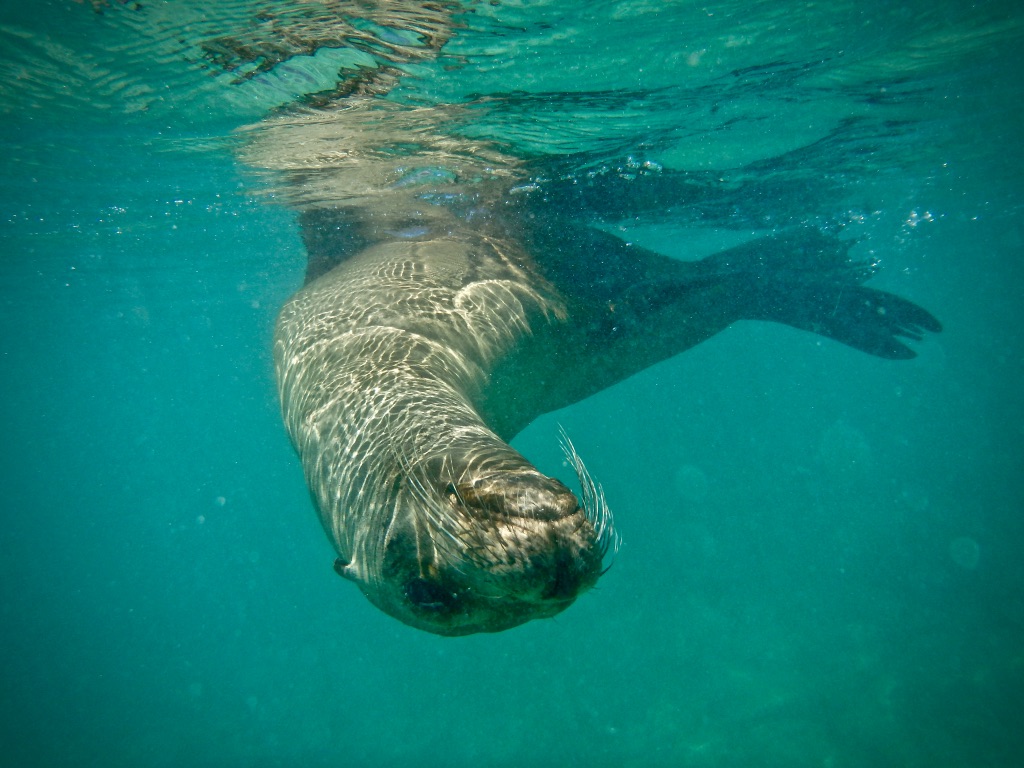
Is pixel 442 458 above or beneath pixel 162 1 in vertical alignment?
beneath

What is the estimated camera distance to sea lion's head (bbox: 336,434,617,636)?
1854 millimetres

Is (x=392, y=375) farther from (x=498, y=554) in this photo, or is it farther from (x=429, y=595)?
(x=498, y=554)

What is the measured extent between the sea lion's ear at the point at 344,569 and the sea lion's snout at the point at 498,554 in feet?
1.76

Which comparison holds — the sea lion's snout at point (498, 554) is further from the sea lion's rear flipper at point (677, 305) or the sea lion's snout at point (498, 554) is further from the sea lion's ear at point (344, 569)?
the sea lion's rear flipper at point (677, 305)

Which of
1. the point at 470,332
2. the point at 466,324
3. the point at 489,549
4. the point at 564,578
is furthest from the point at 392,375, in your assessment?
the point at 564,578

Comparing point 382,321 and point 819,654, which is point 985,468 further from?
point 382,321

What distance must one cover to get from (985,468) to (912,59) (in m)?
45.6

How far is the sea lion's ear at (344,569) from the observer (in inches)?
111

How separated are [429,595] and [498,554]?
0.59 metres

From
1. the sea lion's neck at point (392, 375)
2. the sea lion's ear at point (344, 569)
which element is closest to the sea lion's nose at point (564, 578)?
the sea lion's neck at point (392, 375)

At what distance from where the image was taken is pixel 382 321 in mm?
5105

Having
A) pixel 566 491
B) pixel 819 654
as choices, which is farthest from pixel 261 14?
pixel 819 654

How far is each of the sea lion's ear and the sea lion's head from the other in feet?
0.88

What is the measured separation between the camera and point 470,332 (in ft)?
17.5
